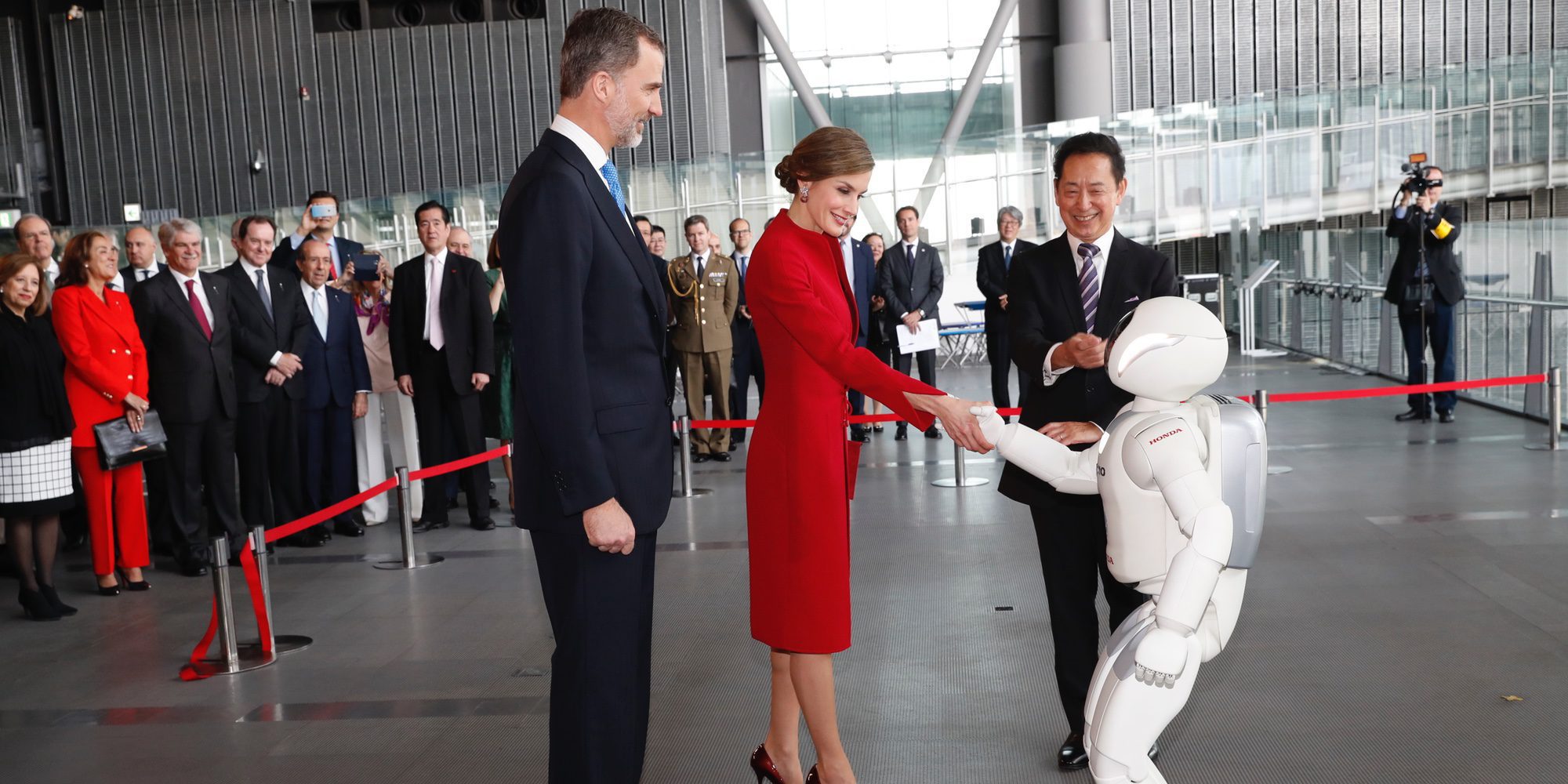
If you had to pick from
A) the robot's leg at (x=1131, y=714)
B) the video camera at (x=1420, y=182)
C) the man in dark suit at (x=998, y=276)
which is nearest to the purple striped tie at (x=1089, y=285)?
the robot's leg at (x=1131, y=714)

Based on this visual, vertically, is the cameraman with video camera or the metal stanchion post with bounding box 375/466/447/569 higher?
the cameraman with video camera

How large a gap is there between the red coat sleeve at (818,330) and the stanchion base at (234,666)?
8.67 ft

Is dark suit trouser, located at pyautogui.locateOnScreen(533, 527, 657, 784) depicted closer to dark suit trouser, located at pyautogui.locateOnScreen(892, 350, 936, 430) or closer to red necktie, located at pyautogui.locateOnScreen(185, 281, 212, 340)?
red necktie, located at pyautogui.locateOnScreen(185, 281, 212, 340)

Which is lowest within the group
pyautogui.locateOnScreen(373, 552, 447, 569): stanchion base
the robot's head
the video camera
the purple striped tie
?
pyautogui.locateOnScreen(373, 552, 447, 569): stanchion base

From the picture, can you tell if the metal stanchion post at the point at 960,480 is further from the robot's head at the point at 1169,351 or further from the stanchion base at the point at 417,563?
the robot's head at the point at 1169,351

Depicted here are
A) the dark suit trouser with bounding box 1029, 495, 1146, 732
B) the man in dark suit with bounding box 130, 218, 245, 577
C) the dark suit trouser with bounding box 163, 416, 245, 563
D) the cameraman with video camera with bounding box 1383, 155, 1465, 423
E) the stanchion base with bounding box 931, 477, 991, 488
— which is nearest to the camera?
the dark suit trouser with bounding box 1029, 495, 1146, 732

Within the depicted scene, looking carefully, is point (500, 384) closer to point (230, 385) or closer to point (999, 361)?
point (230, 385)

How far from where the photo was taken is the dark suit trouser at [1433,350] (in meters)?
8.22

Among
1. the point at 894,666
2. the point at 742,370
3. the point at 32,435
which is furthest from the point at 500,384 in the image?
the point at 894,666

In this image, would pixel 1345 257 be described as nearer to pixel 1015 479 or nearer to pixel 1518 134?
pixel 1518 134

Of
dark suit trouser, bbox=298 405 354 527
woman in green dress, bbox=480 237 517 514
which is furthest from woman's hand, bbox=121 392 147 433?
woman in green dress, bbox=480 237 517 514

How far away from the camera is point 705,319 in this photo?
8383 mm

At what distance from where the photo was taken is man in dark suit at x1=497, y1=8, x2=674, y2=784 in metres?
2.05

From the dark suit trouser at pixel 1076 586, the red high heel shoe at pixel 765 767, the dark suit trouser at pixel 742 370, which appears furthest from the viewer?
the dark suit trouser at pixel 742 370
